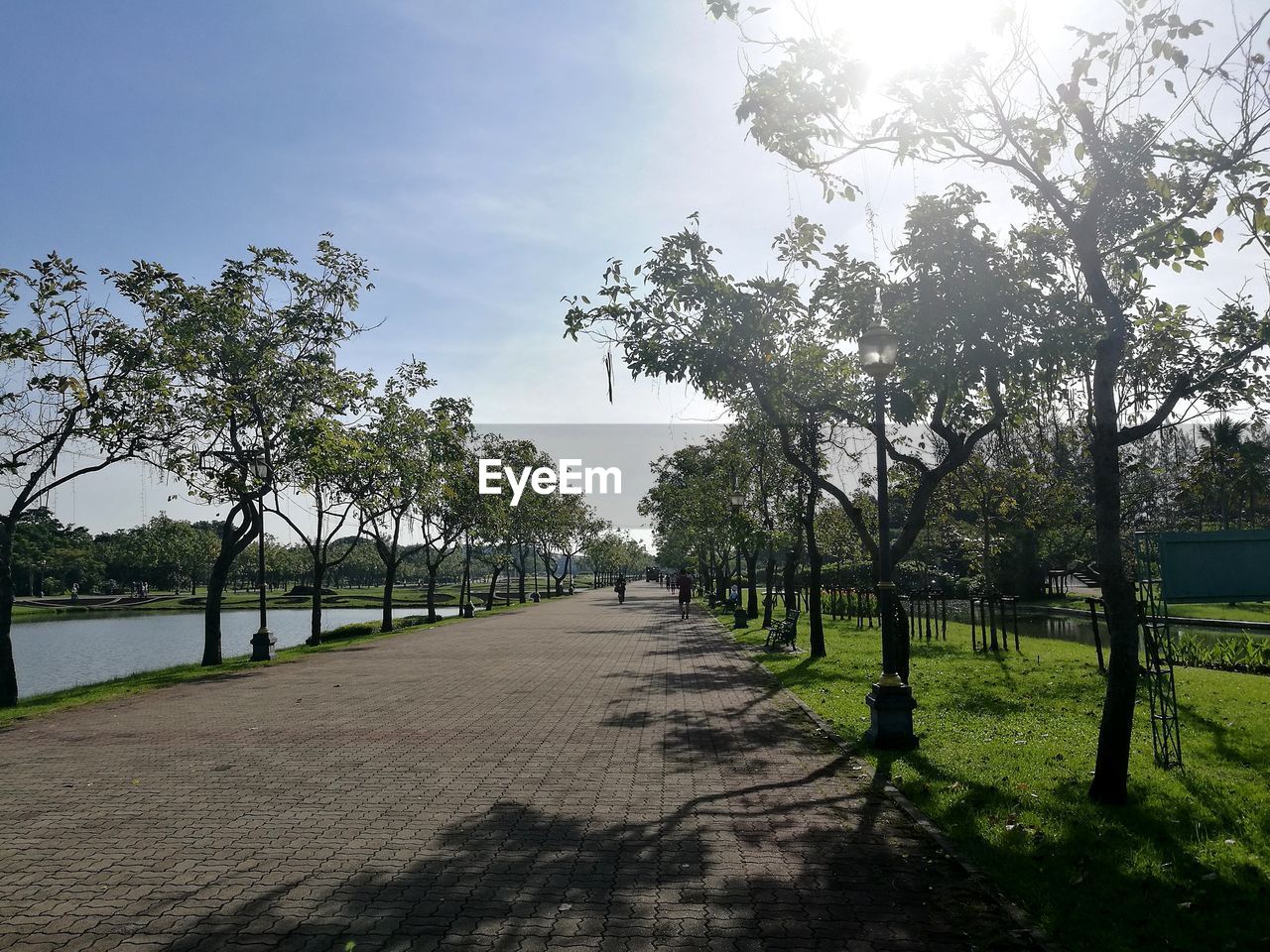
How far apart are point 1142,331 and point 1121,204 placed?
2325mm

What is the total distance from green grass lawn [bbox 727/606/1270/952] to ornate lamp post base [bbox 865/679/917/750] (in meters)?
0.20

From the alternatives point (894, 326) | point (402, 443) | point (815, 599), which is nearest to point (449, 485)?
point (402, 443)

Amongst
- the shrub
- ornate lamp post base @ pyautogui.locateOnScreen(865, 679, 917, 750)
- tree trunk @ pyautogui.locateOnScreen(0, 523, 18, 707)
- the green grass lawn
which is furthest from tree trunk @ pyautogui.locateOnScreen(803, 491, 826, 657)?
tree trunk @ pyautogui.locateOnScreen(0, 523, 18, 707)

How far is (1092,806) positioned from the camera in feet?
21.2

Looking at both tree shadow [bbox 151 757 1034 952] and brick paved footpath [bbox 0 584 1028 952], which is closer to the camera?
tree shadow [bbox 151 757 1034 952]

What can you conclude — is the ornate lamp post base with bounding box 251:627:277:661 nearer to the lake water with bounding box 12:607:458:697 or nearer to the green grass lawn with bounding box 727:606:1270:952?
the lake water with bounding box 12:607:458:697

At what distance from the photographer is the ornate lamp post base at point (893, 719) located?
885 centimetres

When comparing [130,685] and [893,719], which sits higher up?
[893,719]

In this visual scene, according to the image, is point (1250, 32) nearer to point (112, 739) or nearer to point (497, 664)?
point (112, 739)

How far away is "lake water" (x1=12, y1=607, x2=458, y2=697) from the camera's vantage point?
23.5 m

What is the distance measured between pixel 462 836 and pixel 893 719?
486 cm

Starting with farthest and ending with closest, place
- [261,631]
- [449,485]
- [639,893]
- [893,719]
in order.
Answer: [449,485] → [261,631] → [893,719] → [639,893]

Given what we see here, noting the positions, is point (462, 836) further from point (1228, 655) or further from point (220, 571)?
point (220, 571)

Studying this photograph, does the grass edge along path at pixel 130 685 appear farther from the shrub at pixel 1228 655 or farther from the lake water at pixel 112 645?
the shrub at pixel 1228 655
